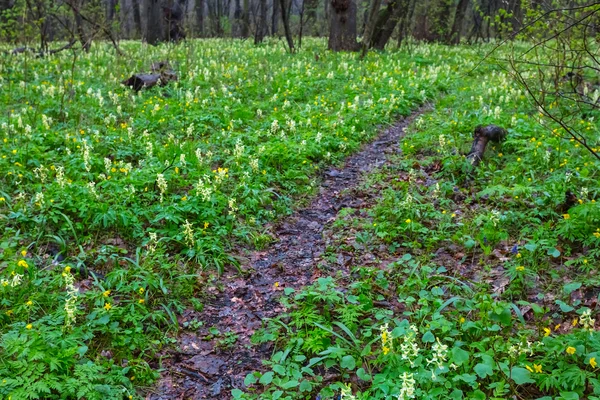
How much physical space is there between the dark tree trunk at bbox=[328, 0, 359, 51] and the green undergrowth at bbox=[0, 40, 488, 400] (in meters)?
7.21

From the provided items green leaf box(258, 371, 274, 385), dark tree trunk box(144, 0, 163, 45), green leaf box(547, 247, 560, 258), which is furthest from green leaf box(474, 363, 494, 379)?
dark tree trunk box(144, 0, 163, 45)

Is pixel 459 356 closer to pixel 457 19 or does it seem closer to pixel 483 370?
pixel 483 370

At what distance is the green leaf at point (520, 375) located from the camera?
294cm

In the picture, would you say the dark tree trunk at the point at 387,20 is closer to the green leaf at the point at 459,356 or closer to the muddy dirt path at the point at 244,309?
the muddy dirt path at the point at 244,309

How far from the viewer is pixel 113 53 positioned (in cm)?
1611

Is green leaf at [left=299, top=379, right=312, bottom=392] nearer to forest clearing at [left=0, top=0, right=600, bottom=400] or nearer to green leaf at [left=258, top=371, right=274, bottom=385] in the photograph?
forest clearing at [left=0, top=0, right=600, bottom=400]

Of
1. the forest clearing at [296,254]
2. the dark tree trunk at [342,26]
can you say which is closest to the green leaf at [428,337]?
the forest clearing at [296,254]

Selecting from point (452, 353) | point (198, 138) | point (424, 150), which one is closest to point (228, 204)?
point (198, 138)

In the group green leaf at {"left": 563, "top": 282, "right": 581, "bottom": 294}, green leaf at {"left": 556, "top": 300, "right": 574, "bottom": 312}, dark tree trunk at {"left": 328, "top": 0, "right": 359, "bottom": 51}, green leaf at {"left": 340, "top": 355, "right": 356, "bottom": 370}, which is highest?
dark tree trunk at {"left": 328, "top": 0, "right": 359, "bottom": 51}

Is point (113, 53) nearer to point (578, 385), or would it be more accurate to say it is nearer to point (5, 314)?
point (5, 314)

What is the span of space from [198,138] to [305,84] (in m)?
4.72

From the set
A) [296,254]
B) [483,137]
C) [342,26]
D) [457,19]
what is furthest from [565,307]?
[457,19]

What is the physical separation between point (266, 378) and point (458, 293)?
203 centimetres

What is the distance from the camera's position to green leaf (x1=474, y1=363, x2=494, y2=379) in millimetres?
3000
